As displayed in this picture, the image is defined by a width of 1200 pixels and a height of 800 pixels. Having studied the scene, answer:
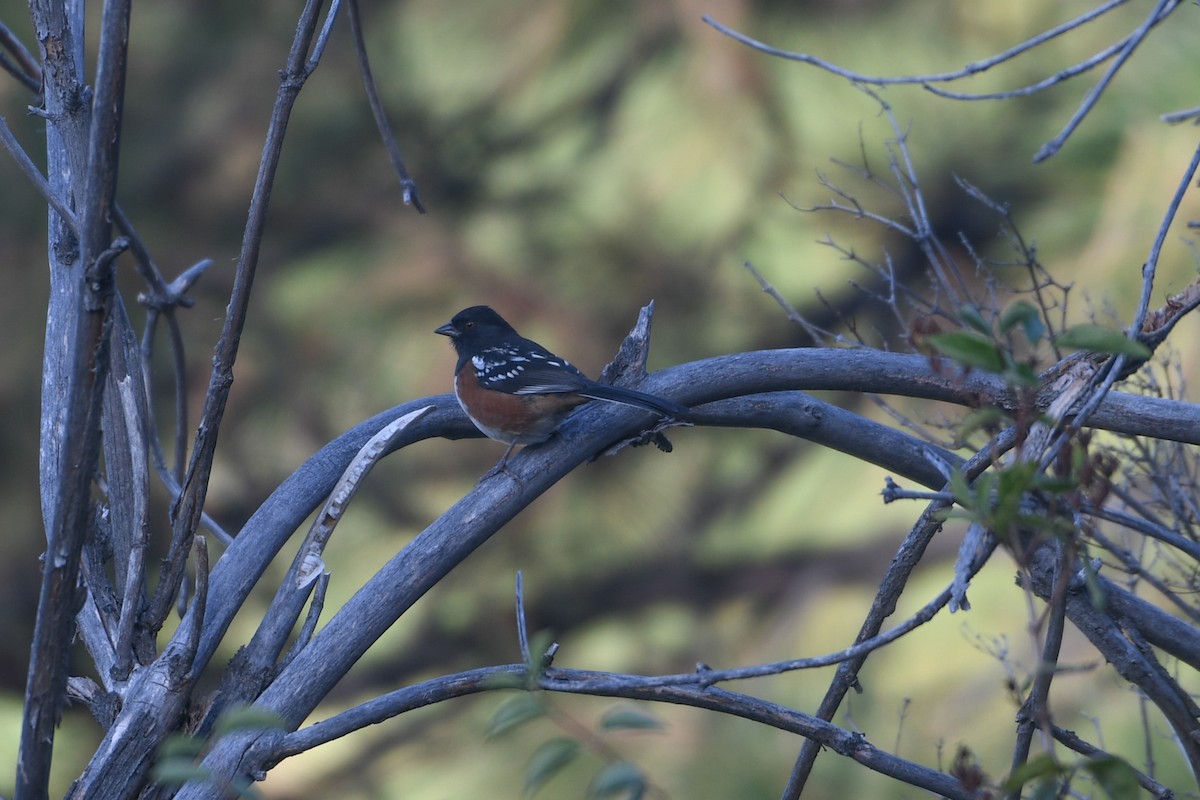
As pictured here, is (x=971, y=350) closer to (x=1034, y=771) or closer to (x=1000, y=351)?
(x=1000, y=351)

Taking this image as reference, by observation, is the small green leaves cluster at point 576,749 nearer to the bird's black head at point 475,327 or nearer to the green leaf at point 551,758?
the green leaf at point 551,758

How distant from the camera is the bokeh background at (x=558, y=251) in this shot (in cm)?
419

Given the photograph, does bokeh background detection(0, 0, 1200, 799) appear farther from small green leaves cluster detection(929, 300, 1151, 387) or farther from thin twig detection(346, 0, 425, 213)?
small green leaves cluster detection(929, 300, 1151, 387)

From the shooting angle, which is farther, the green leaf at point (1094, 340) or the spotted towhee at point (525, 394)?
the spotted towhee at point (525, 394)

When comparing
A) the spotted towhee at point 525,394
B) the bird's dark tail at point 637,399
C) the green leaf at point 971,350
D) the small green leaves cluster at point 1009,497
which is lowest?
the small green leaves cluster at point 1009,497

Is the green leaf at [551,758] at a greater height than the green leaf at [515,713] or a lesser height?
lesser

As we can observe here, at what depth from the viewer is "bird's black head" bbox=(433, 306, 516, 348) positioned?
3.09m

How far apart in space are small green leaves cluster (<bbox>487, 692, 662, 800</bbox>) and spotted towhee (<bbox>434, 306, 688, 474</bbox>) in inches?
42.8

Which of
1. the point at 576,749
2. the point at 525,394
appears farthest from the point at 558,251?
the point at 576,749

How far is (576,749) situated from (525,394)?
5.16 ft

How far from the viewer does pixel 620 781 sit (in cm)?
81

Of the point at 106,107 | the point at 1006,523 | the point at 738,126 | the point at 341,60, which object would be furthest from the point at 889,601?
the point at 341,60

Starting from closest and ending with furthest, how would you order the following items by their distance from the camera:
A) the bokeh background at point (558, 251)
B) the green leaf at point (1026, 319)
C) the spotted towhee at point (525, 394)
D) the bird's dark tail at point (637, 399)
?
1. the green leaf at point (1026, 319)
2. the bird's dark tail at point (637, 399)
3. the spotted towhee at point (525, 394)
4. the bokeh background at point (558, 251)

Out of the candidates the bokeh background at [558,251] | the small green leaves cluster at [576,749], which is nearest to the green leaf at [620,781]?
the small green leaves cluster at [576,749]
